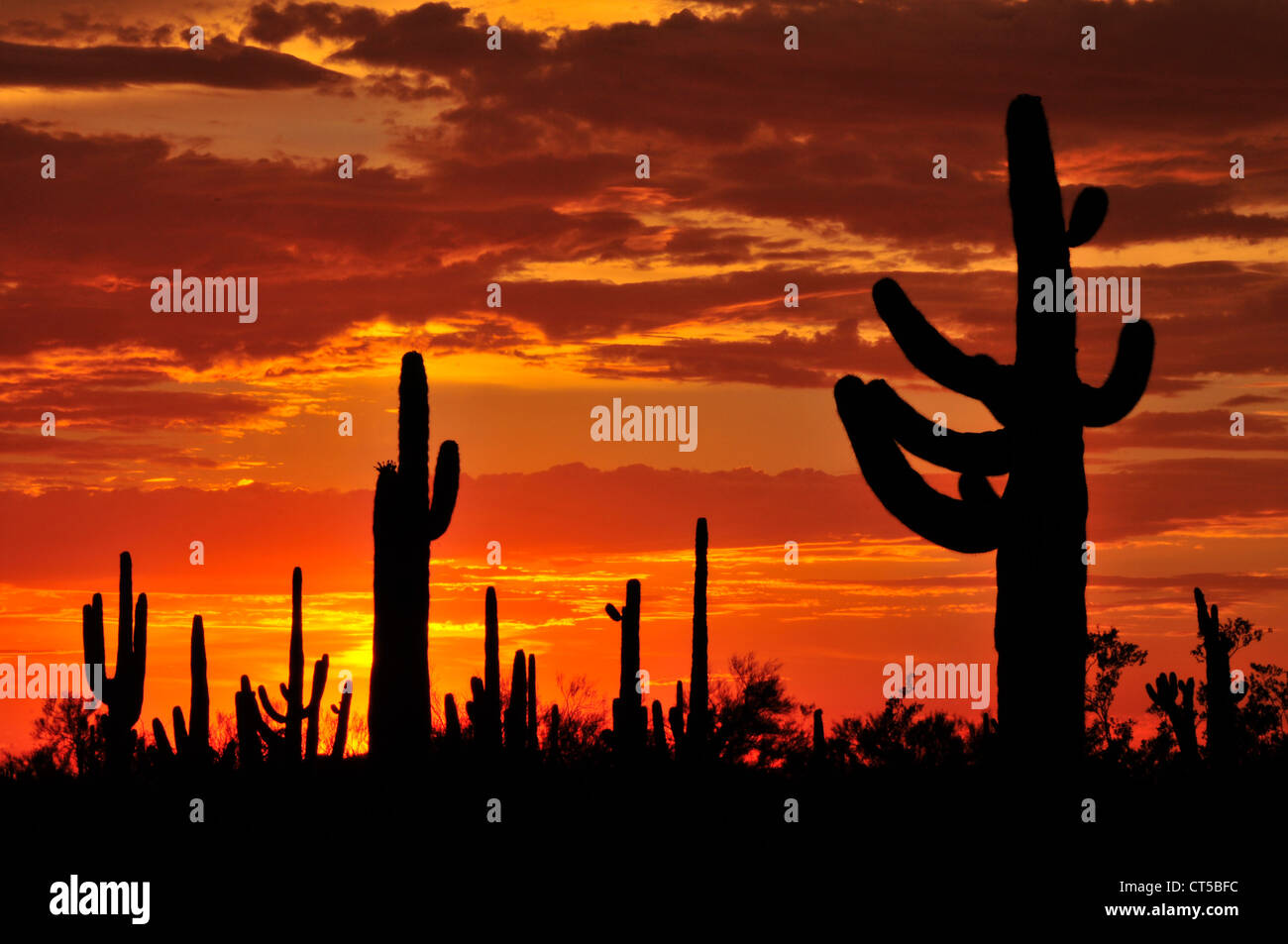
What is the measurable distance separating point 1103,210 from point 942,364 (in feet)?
6.32

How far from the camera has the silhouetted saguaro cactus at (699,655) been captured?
24.1m

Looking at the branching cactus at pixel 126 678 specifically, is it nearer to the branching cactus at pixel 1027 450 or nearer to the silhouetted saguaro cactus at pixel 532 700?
the silhouetted saguaro cactus at pixel 532 700

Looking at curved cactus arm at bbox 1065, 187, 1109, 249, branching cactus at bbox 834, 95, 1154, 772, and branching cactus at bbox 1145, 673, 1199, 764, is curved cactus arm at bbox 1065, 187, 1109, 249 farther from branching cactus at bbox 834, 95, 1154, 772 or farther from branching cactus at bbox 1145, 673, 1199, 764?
branching cactus at bbox 1145, 673, 1199, 764

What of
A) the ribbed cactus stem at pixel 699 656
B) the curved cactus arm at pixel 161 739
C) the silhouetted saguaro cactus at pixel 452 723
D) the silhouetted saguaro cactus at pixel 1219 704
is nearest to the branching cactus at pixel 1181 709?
the silhouetted saguaro cactus at pixel 1219 704

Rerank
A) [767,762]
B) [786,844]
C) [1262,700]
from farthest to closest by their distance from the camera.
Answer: [767,762]
[1262,700]
[786,844]

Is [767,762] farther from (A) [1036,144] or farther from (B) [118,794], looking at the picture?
(A) [1036,144]

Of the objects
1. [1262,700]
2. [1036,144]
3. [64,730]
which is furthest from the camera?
[64,730]

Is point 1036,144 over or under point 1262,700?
over

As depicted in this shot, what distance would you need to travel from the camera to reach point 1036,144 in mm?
12234

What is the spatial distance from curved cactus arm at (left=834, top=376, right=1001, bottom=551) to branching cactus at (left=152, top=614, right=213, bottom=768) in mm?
11872

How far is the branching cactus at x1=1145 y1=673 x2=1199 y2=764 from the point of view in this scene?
23.8 metres

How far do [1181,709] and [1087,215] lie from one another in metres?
15.1

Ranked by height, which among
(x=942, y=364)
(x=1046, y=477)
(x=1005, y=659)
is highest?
A: (x=942, y=364)
